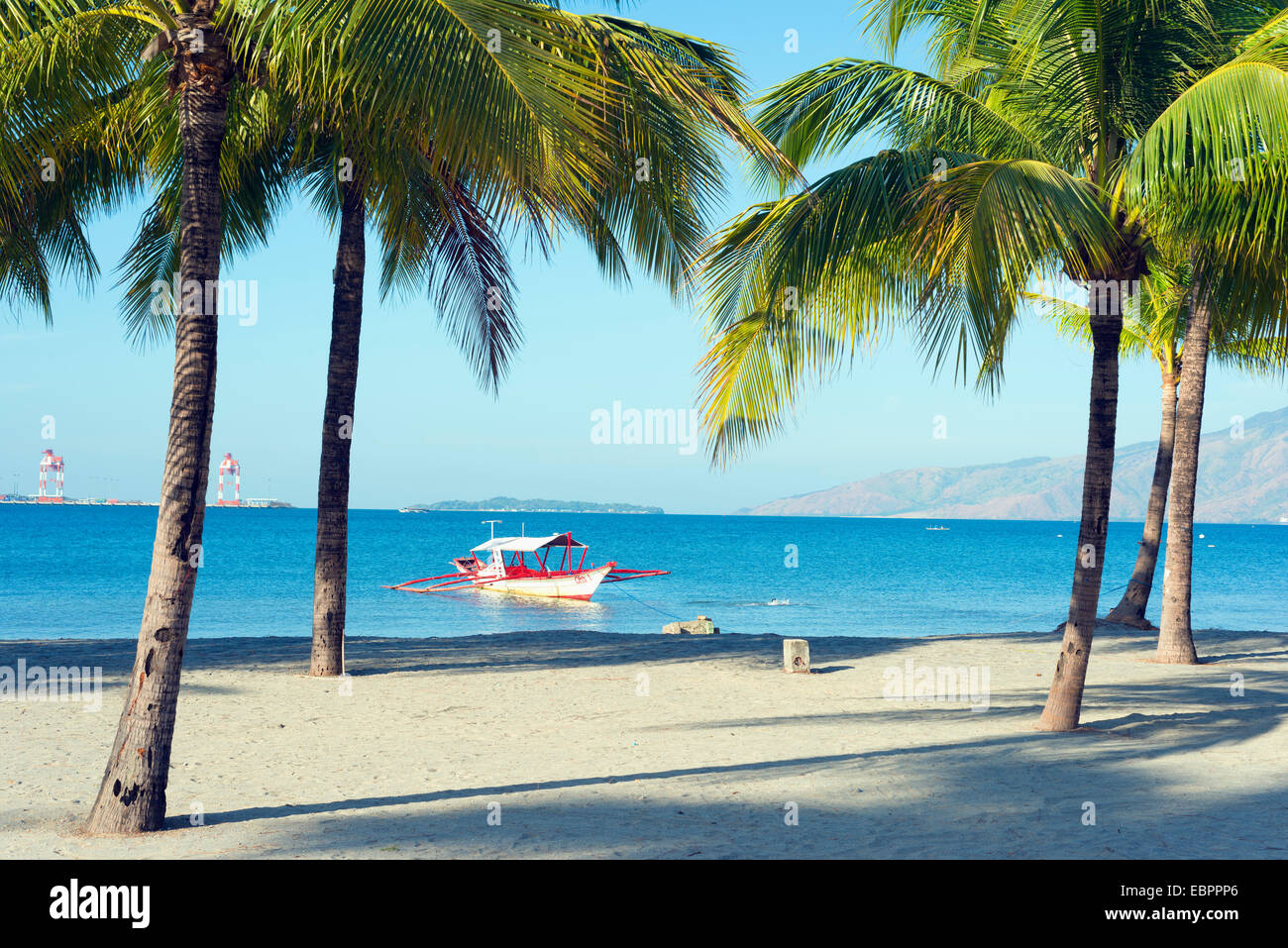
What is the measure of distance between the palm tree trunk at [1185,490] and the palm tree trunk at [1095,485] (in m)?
6.07

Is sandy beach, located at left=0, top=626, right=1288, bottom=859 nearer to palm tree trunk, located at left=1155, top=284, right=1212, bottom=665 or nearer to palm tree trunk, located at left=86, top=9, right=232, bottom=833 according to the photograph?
palm tree trunk, located at left=86, top=9, right=232, bottom=833

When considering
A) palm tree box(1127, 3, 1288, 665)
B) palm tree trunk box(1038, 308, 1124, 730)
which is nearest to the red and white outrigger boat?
palm tree trunk box(1038, 308, 1124, 730)

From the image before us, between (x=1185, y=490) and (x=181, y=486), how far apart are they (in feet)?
44.3

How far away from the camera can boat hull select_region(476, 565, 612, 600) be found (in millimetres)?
36875

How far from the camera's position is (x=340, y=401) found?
41.0 ft

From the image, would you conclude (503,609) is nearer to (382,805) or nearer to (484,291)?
(484,291)

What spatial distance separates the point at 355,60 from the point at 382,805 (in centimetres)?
470

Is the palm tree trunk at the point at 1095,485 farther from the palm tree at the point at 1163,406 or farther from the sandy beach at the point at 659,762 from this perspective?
the palm tree at the point at 1163,406

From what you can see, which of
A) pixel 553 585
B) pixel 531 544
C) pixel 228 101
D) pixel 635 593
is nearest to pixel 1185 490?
pixel 228 101

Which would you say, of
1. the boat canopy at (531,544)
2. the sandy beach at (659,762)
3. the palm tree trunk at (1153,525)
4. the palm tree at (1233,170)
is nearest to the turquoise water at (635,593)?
the boat canopy at (531,544)

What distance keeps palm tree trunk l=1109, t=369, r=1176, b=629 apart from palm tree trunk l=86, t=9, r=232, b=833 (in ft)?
54.3

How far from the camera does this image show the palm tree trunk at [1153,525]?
1805 centimetres

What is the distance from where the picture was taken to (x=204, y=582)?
48062 millimetres
